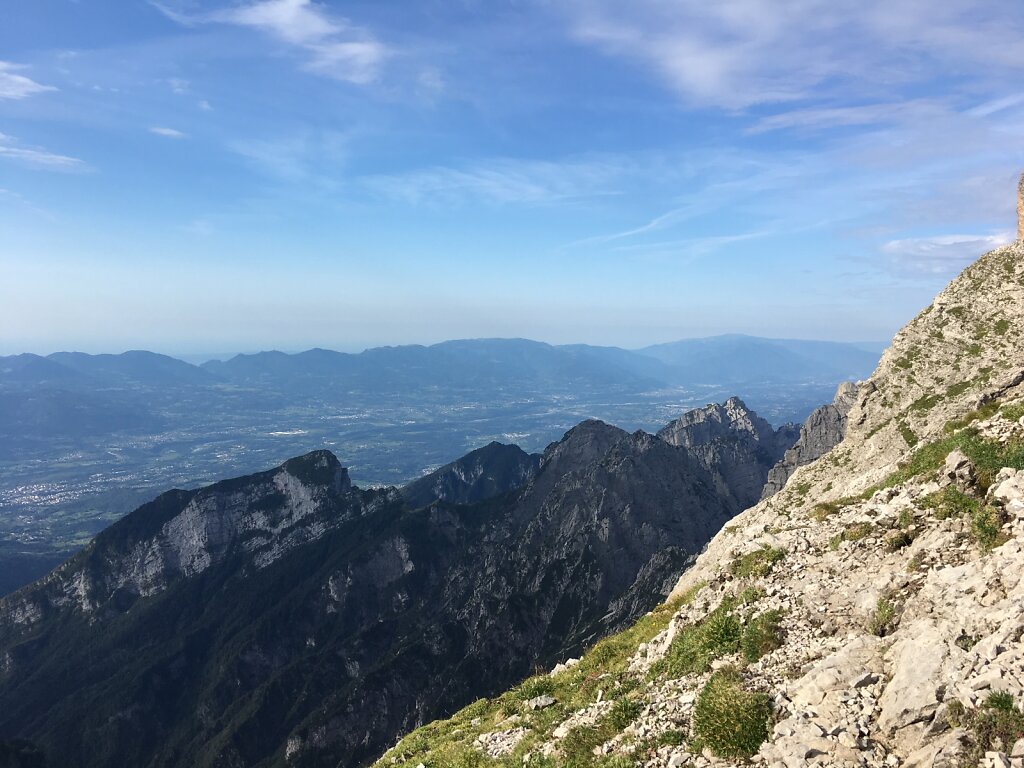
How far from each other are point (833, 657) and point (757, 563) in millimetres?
7196

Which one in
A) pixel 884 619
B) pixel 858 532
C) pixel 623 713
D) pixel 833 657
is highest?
pixel 858 532

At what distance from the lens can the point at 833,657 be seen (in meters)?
14.9

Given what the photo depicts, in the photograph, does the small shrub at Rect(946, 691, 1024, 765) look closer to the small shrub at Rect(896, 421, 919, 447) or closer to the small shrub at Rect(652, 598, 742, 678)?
the small shrub at Rect(652, 598, 742, 678)

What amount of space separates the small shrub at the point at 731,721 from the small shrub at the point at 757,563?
6670 mm

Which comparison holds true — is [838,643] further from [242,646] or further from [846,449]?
[242,646]

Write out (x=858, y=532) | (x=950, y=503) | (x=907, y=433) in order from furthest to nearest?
(x=907, y=433), (x=858, y=532), (x=950, y=503)

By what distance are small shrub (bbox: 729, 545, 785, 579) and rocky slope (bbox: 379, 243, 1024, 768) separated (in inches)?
3.0

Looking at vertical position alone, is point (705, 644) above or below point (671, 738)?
above

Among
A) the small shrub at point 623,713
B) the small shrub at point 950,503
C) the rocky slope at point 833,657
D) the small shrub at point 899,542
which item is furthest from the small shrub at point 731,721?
the small shrub at point 950,503

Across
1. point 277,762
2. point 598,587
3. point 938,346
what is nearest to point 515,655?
point 598,587

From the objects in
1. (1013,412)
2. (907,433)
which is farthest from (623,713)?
(907,433)

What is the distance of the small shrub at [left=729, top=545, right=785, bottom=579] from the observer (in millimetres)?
21406

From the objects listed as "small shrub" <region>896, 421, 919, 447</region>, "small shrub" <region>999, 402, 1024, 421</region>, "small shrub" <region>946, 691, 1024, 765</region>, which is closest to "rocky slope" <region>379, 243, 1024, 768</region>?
"small shrub" <region>946, 691, 1024, 765</region>

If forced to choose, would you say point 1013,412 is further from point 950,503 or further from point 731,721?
point 731,721
